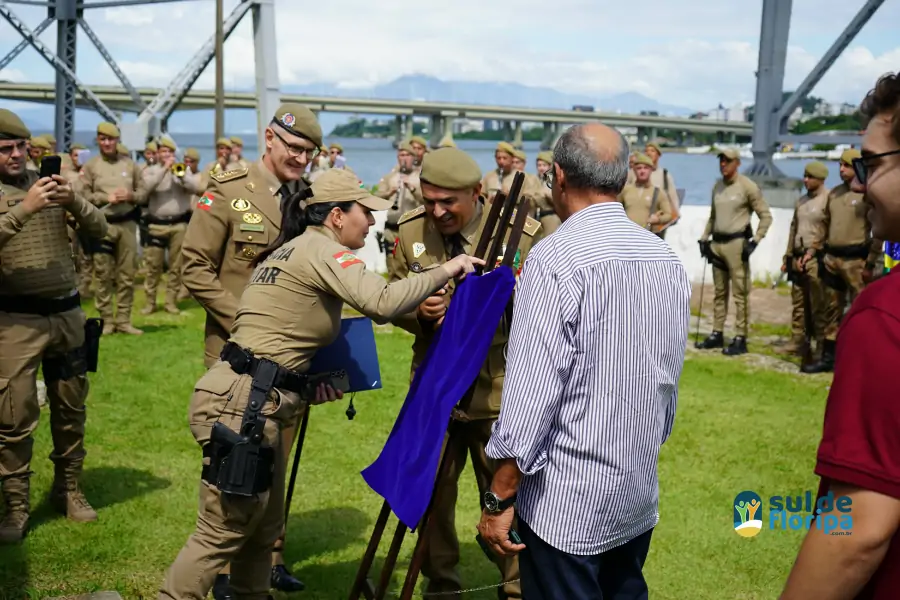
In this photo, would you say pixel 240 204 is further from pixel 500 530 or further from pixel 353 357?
pixel 500 530

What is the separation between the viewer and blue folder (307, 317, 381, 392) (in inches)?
168

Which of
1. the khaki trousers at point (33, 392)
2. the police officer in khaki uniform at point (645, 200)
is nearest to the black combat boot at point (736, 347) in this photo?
the police officer in khaki uniform at point (645, 200)

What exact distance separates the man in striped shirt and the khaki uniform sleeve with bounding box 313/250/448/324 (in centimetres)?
71

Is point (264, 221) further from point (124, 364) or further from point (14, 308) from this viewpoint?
point (124, 364)

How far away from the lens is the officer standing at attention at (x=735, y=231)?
11.0 m

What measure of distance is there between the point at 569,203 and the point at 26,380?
11.9ft

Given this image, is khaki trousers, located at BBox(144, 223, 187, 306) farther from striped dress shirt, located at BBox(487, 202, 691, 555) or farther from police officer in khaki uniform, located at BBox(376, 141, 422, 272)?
striped dress shirt, located at BBox(487, 202, 691, 555)

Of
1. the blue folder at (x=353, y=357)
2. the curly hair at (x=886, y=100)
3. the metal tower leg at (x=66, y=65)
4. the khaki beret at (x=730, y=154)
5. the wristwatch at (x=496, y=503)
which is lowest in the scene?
the wristwatch at (x=496, y=503)

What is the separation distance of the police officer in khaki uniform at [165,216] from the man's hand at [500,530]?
10.6 meters

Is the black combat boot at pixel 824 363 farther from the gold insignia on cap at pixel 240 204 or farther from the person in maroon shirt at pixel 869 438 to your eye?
the person in maroon shirt at pixel 869 438

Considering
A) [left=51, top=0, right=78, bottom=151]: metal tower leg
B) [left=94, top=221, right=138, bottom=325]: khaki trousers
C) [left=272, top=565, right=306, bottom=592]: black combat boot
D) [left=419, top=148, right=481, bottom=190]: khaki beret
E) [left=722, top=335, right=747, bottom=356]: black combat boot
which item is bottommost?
[left=272, top=565, right=306, bottom=592]: black combat boot

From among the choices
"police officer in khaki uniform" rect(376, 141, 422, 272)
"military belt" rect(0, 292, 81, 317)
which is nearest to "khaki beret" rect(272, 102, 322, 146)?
"military belt" rect(0, 292, 81, 317)

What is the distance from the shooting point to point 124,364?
9664 millimetres

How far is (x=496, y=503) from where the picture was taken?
9.48 feet
